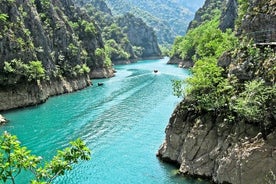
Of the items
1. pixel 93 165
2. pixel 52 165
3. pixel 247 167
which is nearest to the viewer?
pixel 52 165

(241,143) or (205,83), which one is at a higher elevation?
(205,83)

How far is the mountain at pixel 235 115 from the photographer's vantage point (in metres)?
31.1

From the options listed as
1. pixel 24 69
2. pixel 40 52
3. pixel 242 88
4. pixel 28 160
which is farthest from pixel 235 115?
pixel 40 52

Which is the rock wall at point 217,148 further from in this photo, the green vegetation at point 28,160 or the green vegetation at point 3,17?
the green vegetation at point 3,17

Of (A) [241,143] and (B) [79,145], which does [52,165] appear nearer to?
(B) [79,145]

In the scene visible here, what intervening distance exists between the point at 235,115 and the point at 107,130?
2616 centimetres

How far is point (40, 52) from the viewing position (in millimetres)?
94875

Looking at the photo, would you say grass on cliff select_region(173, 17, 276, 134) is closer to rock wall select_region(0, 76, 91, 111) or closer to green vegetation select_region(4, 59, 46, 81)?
rock wall select_region(0, 76, 91, 111)

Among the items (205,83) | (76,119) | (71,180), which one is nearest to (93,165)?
(71,180)

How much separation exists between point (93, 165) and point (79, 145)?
86.3ft

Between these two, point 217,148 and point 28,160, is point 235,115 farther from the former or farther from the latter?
point 28,160

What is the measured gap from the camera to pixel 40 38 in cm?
9900

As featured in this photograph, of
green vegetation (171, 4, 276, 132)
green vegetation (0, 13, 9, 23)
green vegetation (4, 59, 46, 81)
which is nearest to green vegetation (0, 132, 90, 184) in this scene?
green vegetation (171, 4, 276, 132)

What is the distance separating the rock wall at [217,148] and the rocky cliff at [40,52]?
45.9 meters
